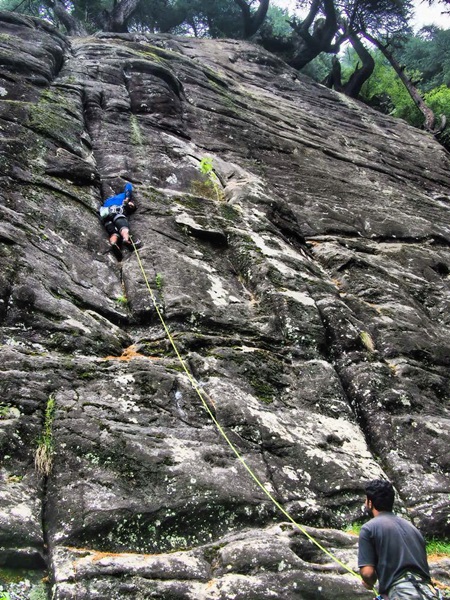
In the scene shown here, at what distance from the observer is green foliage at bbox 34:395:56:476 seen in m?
5.41

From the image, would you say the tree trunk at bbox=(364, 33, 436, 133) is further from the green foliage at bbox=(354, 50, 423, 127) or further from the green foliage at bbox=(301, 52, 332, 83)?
the green foliage at bbox=(301, 52, 332, 83)

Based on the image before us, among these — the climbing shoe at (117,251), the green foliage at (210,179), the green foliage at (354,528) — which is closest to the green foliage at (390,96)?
the green foliage at (210,179)

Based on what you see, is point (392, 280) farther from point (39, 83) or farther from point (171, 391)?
point (39, 83)

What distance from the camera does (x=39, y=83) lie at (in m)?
13.4

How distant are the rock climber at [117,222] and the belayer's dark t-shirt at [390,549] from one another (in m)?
6.54

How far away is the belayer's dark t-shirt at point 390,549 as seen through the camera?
407 cm

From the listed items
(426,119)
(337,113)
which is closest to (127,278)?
(337,113)

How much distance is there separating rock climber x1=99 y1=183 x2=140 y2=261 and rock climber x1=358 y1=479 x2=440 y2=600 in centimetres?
643

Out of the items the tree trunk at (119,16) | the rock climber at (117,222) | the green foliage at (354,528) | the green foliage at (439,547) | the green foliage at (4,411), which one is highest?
the tree trunk at (119,16)

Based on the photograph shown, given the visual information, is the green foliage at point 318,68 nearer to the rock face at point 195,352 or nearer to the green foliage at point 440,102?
the green foliage at point 440,102

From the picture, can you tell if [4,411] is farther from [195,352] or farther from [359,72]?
[359,72]

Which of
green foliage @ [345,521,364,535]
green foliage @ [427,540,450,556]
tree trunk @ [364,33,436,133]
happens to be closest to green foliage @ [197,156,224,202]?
green foliage @ [345,521,364,535]

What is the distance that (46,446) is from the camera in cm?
557

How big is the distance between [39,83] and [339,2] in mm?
21019
